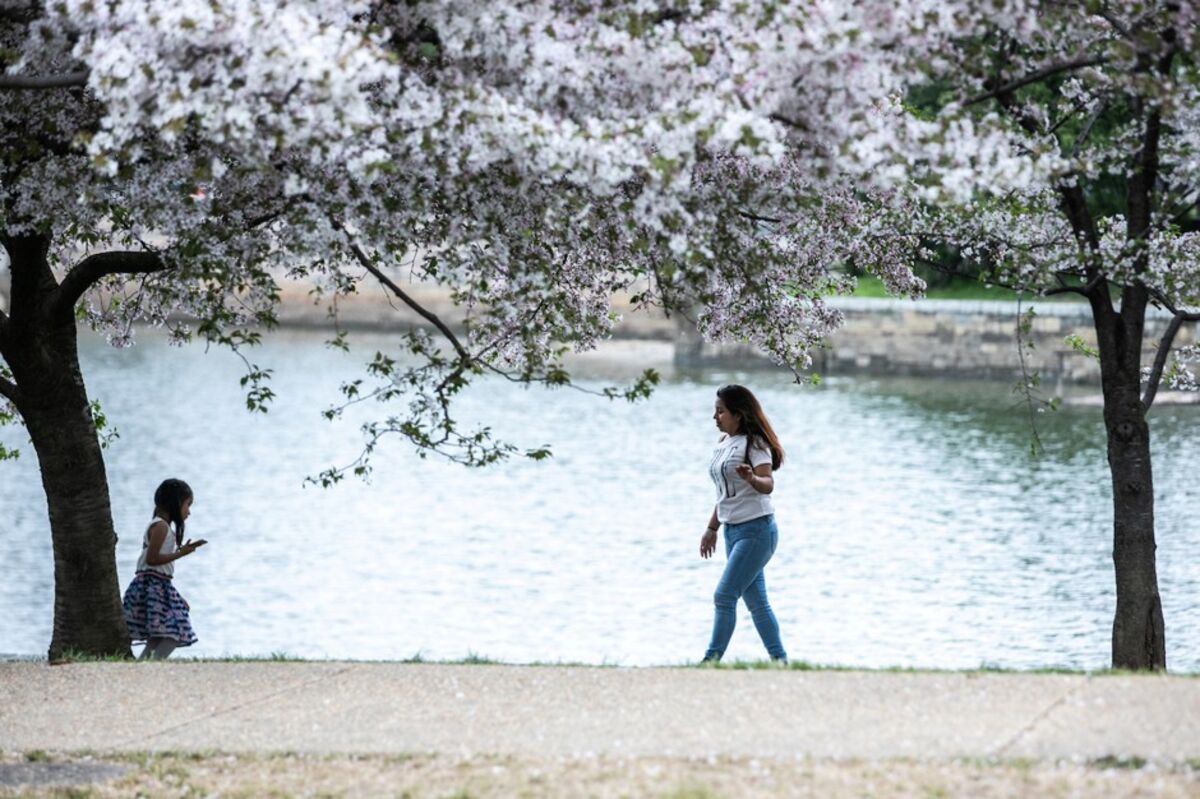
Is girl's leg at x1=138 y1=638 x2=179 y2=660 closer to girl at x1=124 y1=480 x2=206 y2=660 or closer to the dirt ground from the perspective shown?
girl at x1=124 y1=480 x2=206 y2=660

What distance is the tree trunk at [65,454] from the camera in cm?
1200

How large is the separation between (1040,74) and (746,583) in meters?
3.67

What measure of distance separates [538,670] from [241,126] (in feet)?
10.6

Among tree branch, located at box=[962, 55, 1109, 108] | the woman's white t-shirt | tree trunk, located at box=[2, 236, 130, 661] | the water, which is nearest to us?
tree branch, located at box=[962, 55, 1109, 108]

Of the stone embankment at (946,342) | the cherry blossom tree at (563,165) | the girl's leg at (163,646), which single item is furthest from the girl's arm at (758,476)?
the stone embankment at (946,342)

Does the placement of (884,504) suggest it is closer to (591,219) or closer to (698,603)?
(698,603)

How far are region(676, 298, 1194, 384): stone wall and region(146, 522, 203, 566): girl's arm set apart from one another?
34686 mm

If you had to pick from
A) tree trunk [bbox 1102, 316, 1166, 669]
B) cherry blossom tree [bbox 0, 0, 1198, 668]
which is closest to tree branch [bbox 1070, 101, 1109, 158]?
cherry blossom tree [bbox 0, 0, 1198, 668]

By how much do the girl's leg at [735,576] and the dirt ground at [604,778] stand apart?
147 inches

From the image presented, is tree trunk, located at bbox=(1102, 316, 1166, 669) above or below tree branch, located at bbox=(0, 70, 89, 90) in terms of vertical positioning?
below

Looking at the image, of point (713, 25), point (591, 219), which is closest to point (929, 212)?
point (591, 219)

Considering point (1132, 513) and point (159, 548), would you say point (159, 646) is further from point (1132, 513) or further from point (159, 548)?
point (1132, 513)

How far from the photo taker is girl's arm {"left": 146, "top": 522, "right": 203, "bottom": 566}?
12.0 m

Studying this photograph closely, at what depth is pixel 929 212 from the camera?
12242mm
